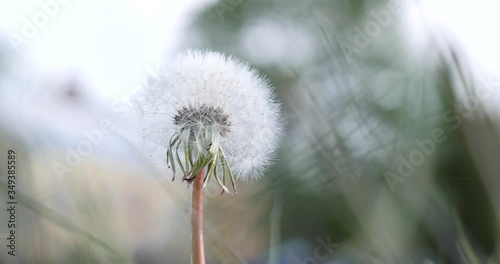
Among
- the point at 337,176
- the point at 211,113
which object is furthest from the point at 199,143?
the point at 337,176

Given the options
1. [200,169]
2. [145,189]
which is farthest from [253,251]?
[200,169]

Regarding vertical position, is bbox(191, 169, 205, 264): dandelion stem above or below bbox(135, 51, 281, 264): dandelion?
below

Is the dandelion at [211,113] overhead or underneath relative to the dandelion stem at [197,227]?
overhead

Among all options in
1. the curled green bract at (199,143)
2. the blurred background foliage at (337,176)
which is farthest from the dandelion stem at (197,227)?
the blurred background foliage at (337,176)

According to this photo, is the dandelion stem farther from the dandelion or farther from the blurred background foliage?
the blurred background foliage

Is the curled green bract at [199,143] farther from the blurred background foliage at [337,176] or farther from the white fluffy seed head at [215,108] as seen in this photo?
the blurred background foliage at [337,176]

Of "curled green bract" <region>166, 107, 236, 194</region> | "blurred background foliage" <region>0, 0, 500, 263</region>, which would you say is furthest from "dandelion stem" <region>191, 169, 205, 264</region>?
"blurred background foliage" <region>0, 0, 500, 263</region>
